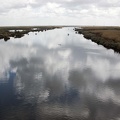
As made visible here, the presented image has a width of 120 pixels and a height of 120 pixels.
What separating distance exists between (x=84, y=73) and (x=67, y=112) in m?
16.9

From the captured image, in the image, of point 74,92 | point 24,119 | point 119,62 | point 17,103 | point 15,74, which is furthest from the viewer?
point 119,62

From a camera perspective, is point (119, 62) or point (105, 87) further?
point (119, 62)

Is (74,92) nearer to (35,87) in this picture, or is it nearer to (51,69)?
(35,87)

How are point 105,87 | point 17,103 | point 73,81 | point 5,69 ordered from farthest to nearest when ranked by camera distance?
point 5,69
point 73,81
point 105,87
point 17,103

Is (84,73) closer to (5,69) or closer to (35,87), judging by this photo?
Result: (35,87)

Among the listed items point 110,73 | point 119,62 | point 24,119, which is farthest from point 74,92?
point 119,62

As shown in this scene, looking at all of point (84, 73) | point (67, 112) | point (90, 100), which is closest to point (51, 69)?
point (84, 73)

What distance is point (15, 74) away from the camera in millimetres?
39031

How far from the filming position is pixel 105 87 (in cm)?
3281

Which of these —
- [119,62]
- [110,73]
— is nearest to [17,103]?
[110,73]

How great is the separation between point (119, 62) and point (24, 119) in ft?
106

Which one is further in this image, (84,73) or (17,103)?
(84,73)

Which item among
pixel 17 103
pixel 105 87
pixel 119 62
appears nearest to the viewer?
pixel 17 103

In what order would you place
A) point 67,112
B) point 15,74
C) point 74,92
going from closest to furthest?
point 67,112, point 74,92, point 15,74
